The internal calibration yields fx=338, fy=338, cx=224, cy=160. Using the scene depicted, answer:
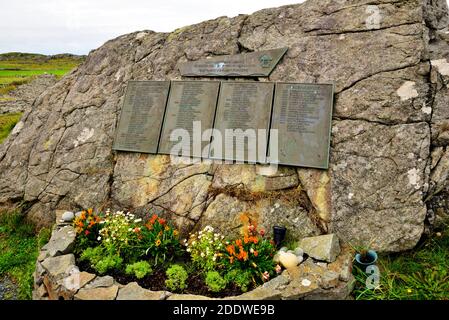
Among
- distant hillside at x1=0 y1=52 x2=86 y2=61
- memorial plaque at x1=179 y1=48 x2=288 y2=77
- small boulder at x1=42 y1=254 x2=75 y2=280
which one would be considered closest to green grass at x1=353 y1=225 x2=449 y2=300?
memorial plaque at x1=179 y1=48 x2=288 y2=77

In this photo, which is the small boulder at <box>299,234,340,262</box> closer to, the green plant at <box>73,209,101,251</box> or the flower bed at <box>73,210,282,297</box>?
the flower bed at <box>73,210,282,297</box>

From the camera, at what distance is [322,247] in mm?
4234

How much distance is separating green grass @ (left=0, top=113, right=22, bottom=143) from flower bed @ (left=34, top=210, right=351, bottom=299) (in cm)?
837

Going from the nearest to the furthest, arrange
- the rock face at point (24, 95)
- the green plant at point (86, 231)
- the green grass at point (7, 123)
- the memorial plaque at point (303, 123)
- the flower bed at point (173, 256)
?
the flower bed at point (173, 256) → the memorial plaque at point (303, 123) → the green plant at point (86, 231) → the green grass at point (7, 123) → the rock face at point (24, 95)

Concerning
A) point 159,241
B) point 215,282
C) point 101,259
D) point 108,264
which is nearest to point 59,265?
point 101,259

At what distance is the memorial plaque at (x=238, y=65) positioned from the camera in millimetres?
5496

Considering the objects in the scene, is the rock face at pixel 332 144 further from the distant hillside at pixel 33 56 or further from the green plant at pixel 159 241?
the distant hillside at pixel 33 56

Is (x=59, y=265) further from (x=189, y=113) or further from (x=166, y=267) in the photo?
(x=189, y=113)

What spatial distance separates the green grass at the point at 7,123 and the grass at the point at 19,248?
19.1 ft

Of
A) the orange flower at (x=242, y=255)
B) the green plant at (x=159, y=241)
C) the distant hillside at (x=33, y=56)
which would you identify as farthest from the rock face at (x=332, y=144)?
the distant hillside at (x=33, y=56)

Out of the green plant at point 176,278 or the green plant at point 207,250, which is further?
the green plant at point 207,250

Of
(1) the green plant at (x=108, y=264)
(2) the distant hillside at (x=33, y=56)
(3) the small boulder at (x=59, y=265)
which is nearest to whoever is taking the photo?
(3) the small boulder at (x=59, y=265)

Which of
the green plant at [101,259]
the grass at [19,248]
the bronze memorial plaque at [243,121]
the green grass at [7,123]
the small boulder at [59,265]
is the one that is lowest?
the grass at [19,248]

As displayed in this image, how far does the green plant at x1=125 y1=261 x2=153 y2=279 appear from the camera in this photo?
425 centimetres
